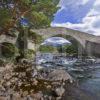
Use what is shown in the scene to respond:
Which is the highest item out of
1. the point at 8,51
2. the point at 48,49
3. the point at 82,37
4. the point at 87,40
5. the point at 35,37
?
the point at 82,37

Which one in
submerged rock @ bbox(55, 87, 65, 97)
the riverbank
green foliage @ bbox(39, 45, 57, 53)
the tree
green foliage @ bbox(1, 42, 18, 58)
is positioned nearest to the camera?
the riverbank

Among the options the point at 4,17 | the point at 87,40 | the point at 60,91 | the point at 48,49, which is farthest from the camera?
the point at 48,49

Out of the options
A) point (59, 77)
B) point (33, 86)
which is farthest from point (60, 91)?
point (59, 77)

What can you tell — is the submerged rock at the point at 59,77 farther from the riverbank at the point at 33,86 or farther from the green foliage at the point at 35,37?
the green foliage at the point at 35,37

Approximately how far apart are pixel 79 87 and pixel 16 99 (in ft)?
15.0

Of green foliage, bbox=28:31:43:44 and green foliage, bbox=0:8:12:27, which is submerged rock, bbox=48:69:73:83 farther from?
green foliage, bbox=28:31:43:44

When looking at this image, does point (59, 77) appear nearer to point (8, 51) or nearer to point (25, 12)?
point (25, 12)

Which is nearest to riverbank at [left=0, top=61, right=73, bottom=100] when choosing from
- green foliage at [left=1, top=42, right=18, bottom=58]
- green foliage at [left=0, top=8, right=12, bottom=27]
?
green foliage at [left=0, top=8, right=12, bottom=27]

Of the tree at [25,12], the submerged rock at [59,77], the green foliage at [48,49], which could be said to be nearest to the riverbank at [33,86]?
the submerged rock at [59,77]

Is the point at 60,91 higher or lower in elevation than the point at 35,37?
lower

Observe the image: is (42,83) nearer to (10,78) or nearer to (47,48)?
(10,78)

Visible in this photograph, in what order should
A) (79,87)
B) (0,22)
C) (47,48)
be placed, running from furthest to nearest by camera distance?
(47,48) → (0,22) → (79,87)

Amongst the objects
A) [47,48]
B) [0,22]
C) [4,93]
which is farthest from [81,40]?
[47,48]

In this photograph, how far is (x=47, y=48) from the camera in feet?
281
